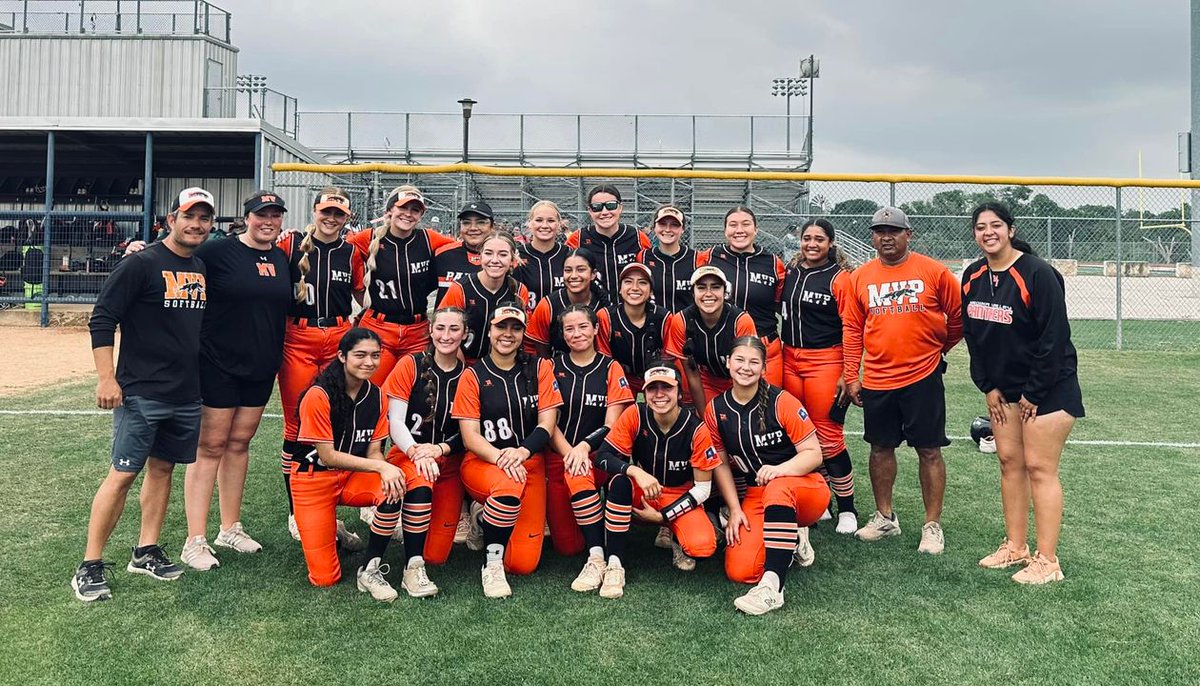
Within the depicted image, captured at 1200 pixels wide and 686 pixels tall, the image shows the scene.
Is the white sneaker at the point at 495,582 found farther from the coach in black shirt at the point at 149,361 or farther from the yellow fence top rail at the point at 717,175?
the yellow fence top rail at the point at 717,175

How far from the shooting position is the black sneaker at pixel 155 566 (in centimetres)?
376

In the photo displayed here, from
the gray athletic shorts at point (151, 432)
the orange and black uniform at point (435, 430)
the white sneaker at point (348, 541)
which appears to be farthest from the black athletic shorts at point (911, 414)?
the gray athletic shorts at point (151, 432)

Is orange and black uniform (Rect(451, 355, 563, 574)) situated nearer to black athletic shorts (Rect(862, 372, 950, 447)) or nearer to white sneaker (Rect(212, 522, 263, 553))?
white sneaker (Rect(212, 522, 263, 553))

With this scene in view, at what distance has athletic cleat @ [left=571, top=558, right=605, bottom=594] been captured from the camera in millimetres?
3691

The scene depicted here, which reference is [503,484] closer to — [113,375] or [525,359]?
[525,359]

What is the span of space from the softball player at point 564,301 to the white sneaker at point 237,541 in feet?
6.06

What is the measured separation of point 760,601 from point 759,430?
87 cm

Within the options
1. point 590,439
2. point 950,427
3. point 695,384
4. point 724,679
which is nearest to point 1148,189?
point 950,427

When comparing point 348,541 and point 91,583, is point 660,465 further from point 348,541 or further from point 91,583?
point 91,583

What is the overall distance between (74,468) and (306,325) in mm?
2659

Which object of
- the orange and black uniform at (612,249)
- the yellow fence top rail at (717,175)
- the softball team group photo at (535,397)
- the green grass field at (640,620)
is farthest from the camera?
the yellow fence top rail at (717,175)

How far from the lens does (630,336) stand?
4.45 meters

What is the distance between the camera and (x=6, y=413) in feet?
24.6

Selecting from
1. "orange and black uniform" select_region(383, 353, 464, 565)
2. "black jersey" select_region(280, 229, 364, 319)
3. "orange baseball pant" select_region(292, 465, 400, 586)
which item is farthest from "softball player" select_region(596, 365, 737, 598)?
"black jersey" select_region(280, 229, 364, 319)
